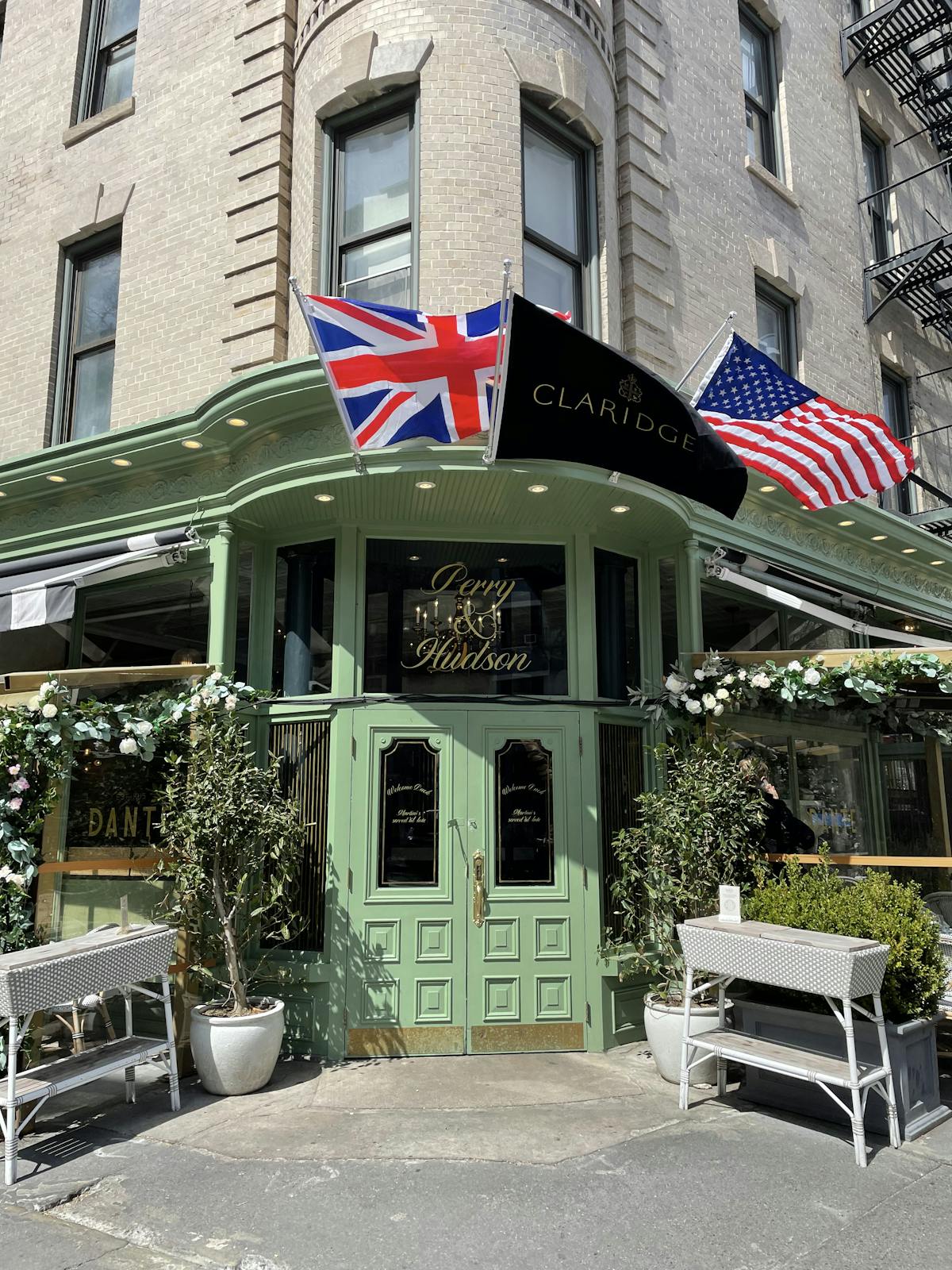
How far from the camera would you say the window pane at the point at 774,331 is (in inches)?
477

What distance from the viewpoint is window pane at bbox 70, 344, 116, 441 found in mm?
10586

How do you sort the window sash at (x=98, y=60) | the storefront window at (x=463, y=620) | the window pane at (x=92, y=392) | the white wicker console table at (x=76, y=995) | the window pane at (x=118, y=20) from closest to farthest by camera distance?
the white wicker console table at (x=76, y=995), the storefront window at (x=463, y=620), the window pane at (x=92, y=392), the window pane at (x=118, y=20), the window sash at (x=98, y=60)

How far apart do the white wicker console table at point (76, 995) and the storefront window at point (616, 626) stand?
4175 mm

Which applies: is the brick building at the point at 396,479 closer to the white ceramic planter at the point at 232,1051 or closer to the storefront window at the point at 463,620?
the storefront window at the point at 463,620

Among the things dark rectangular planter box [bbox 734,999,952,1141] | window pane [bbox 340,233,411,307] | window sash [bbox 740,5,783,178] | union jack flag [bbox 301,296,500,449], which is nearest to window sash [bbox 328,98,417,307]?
window pane [bbox 340,233,411,307]

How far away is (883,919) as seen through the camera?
6164mm

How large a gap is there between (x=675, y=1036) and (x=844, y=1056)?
1.28 metres

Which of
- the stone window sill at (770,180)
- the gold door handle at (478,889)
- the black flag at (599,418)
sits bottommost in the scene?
the gold door handle at (478,889)

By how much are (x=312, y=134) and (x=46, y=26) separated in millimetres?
5729

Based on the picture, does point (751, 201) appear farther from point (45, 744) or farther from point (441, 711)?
point (45, 744)

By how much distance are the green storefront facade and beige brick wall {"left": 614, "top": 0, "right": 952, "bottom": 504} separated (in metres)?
2.56

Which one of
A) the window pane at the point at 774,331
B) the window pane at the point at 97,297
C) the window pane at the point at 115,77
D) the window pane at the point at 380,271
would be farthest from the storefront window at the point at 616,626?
the window pane at the point at 115,77

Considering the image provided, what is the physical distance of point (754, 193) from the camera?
11.8 meters

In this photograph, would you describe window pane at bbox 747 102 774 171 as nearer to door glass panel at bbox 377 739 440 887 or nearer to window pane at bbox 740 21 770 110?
window pane at bbox 740 21 770 110
